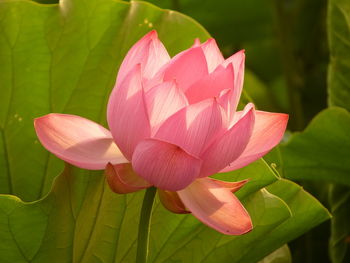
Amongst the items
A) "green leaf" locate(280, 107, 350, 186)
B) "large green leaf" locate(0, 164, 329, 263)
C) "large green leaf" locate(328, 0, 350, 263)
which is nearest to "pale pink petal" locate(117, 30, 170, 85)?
"large green leaf" locate(0, 164, 329, 263)

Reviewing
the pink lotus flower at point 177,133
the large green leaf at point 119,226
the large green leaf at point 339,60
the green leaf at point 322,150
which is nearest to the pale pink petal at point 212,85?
the pink lotus flower at point 177,133

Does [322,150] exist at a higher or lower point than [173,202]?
lower

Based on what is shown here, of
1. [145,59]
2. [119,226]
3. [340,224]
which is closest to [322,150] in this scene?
[340,224]

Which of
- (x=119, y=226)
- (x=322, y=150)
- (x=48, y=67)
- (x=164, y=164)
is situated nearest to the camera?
(x=164, y=164)

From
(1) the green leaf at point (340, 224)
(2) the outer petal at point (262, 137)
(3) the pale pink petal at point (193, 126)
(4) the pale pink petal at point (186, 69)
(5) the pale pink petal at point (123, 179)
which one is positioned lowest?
(1) the green leaf at point (340, 224)

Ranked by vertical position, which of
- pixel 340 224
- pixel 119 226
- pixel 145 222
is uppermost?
pixel 145 222

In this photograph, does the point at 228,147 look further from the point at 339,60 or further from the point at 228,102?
the point at 339,60

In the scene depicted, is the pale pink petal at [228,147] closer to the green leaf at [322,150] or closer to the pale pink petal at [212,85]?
the pale pink petal at [212,85]

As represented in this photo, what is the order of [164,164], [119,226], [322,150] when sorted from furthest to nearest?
[322,150], [119,226], [164,164]
